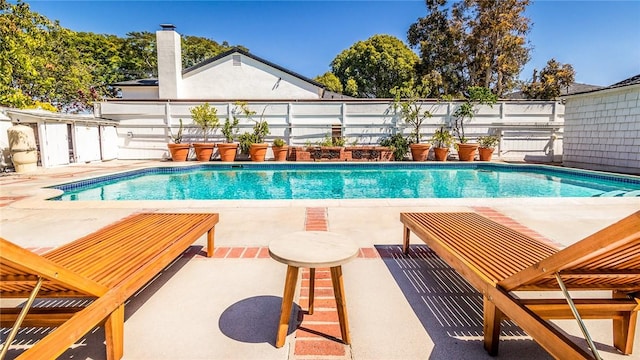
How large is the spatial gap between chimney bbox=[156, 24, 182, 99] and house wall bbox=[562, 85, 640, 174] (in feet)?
55.6

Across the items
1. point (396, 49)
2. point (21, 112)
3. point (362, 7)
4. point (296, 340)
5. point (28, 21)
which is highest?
point (396, 49)

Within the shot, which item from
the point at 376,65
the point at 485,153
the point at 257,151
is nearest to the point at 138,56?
the point at 376,65

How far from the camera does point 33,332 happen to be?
6.15 ft

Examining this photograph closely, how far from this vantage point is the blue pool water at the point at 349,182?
23.9 ft

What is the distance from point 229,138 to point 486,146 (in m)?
9.95

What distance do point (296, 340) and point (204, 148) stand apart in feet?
37.5

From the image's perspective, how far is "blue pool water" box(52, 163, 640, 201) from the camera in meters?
7.29

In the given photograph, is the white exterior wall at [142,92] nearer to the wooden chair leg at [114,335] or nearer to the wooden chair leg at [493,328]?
the wooden chair leg at [114,335]

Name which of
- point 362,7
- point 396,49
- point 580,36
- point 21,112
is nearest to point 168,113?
point 21,112

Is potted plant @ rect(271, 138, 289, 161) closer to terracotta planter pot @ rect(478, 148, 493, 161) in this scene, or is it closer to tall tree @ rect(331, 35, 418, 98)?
terracotta planter pot @ rect(478, 148, 493, 161)

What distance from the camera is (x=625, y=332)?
1.68m

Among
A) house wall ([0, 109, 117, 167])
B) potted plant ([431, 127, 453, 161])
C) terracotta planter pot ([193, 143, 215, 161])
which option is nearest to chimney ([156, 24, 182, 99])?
house wall ([0, 109, 117, 167])

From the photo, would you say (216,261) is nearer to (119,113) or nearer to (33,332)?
(33,332)

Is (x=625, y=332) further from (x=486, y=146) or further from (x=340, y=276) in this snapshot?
(x=486, y=146)
